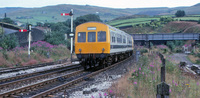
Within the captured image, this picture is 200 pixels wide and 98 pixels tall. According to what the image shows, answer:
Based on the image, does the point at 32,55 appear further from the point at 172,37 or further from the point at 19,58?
the point at 172,37

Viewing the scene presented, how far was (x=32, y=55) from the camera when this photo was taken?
22.5 m

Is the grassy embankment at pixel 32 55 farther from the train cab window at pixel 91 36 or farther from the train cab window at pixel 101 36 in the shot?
the train cab window at pixel 101 36

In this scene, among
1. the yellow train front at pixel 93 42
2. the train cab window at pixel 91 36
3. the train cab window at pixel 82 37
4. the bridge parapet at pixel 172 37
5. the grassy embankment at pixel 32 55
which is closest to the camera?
the yellow train front at pixel 93 42

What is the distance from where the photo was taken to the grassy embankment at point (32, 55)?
62.8 ft

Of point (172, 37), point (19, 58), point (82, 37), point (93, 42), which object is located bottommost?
point (19, 58)

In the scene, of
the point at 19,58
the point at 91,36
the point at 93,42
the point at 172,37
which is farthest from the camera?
the point at 172,37

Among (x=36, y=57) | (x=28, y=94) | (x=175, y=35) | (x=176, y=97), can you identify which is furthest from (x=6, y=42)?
(x=175, y=35)

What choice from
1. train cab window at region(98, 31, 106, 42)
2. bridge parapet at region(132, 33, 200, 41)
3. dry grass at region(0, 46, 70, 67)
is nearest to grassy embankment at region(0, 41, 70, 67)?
dry grass at region(0, 46, 70, 67)

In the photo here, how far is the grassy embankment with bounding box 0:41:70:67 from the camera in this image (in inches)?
754

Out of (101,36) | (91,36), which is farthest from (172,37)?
(91,36)

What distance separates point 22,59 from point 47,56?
441cm

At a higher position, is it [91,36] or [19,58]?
[91,36]

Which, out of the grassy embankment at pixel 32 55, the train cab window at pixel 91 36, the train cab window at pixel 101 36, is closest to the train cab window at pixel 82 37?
the train cab window at pixel 91 36

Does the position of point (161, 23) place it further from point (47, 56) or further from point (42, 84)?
point (42, 84)
